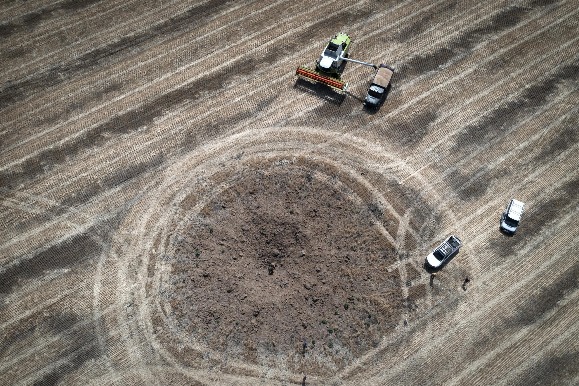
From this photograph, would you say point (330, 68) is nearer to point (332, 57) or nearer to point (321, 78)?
point (332, 57)

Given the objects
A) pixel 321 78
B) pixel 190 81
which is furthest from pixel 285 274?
pixel 190 81

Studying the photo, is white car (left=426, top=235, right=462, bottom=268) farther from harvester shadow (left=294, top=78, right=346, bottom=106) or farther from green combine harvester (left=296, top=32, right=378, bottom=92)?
green combine harvester (left=296, top=32, right=378, bottom=92)

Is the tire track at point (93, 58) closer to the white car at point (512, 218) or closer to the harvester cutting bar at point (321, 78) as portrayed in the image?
the harvester cutting bar at point (321, 78)

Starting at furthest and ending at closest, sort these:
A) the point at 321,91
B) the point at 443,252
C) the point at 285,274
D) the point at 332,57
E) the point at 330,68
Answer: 1. the point at 321,91
2. the point at 332,57
3. the point at 330,68
4. the point at 443,252
5. the point at 285,274

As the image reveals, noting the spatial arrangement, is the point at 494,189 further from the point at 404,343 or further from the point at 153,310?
the point at 153,310

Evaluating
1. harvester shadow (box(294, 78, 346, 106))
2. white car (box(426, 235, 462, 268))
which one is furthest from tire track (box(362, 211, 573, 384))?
harvester shadow (box(294, 78, 346, 106))
